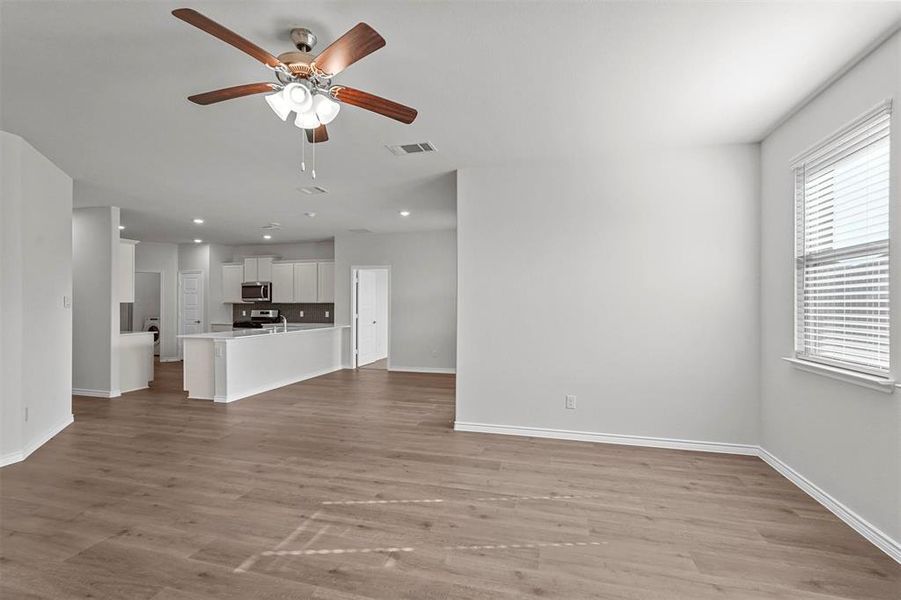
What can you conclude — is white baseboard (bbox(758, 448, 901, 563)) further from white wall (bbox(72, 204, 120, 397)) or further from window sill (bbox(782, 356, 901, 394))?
white wall (bbox(72, 204, 120, 397))

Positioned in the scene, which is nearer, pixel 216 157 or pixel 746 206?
pixel 746 206

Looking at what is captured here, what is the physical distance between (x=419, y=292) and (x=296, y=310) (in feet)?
10.2

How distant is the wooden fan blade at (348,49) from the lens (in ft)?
5.96

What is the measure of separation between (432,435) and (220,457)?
1.86 meters

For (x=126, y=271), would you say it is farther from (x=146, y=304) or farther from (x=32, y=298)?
(x=146, y=304)

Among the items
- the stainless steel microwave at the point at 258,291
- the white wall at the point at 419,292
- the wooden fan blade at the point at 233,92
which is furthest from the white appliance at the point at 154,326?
the wooden fan blade at the point at 233,92

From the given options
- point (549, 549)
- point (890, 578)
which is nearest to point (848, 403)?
point (890, 578)

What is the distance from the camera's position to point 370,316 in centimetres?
973

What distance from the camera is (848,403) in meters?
2.66

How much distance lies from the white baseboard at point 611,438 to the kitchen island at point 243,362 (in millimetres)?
3283

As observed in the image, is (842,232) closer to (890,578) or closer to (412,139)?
(890,578)

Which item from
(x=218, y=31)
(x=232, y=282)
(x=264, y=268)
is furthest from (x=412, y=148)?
(x=232, y=282)

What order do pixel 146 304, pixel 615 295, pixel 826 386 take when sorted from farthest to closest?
A: 1. pixel 146 304
2. pixel 615 295
3. pixel 826 386

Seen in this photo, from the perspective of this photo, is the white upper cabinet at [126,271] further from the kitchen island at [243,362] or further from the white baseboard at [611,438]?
the white baseboard at [611,438]
